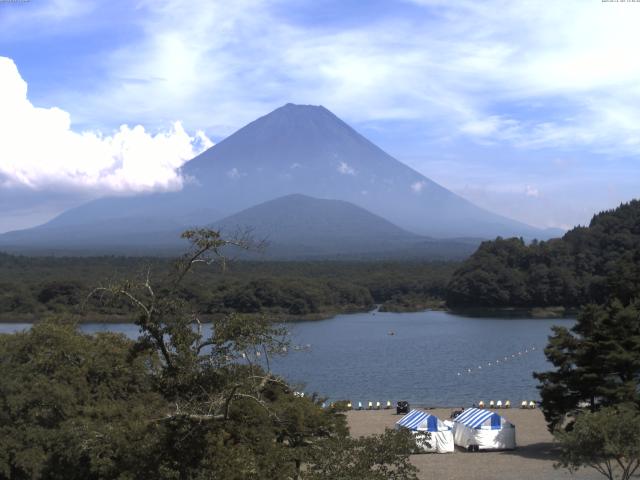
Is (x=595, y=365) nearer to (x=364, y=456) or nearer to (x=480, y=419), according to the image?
(x=480, y=419)

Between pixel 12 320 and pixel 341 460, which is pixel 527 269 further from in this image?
pixel 341 460

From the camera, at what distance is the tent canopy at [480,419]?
1639 centimetres

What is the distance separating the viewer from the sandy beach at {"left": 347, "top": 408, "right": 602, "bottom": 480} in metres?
13.9

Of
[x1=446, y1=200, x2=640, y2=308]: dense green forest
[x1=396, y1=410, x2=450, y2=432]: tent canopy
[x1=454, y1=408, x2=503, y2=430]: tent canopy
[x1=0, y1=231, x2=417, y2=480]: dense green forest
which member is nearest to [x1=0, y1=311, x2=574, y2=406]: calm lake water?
[x1=396, y1=410, x2=450, y2=432]: tent canopy

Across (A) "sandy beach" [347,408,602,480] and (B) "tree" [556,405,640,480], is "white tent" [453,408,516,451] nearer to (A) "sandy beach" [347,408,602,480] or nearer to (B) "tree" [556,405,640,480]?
(A) "sandy beach" [347,408,602,480]

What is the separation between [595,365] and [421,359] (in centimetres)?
1920

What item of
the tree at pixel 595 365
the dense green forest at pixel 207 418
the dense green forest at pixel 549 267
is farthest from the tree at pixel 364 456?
the dense green forest at pixel 549 267

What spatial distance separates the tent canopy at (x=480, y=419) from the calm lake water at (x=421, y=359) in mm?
4660

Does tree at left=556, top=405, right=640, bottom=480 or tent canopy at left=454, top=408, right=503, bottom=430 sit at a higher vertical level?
tree at left=556, top=405, right=640, bottom=480

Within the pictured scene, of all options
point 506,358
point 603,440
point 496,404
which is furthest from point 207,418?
A: point 506,358

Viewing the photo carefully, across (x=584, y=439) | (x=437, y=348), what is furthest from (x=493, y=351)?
(x=584, y=439)

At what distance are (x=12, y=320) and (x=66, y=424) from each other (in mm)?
43163

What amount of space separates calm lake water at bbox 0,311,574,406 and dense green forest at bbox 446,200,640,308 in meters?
5.58

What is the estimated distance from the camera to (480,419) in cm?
1661
